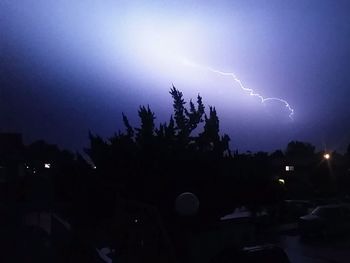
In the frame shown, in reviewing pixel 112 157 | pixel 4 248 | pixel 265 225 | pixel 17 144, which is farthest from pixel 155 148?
pixel 17 144

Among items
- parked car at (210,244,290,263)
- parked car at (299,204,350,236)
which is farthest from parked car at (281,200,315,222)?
parked car at (210,244,290,263)

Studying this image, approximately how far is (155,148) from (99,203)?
2543 mm

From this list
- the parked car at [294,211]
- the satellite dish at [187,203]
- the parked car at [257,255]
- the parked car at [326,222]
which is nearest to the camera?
the parked car at [257,255]

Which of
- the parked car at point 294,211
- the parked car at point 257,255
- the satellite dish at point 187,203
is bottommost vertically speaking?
the parked car at point 257,255

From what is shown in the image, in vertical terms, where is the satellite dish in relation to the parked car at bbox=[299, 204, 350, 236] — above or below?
above

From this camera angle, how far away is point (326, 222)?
876 inches

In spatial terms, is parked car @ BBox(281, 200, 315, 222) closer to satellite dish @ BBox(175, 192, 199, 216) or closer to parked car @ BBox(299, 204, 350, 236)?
parked car @ BBox(299, 204, 350, 236)

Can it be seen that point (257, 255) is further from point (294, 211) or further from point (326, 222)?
point (294, 211)

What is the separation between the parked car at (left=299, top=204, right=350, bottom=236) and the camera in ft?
72.1

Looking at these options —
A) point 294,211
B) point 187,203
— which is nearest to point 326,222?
point 294,211

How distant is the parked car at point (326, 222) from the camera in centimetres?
2199

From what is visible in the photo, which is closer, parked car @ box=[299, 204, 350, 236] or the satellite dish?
the satellite dish

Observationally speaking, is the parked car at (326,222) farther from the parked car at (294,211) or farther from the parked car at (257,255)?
the parked car at (257,255)

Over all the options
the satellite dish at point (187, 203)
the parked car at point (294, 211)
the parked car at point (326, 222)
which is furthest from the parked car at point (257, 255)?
the parked car at point (294, 211)
